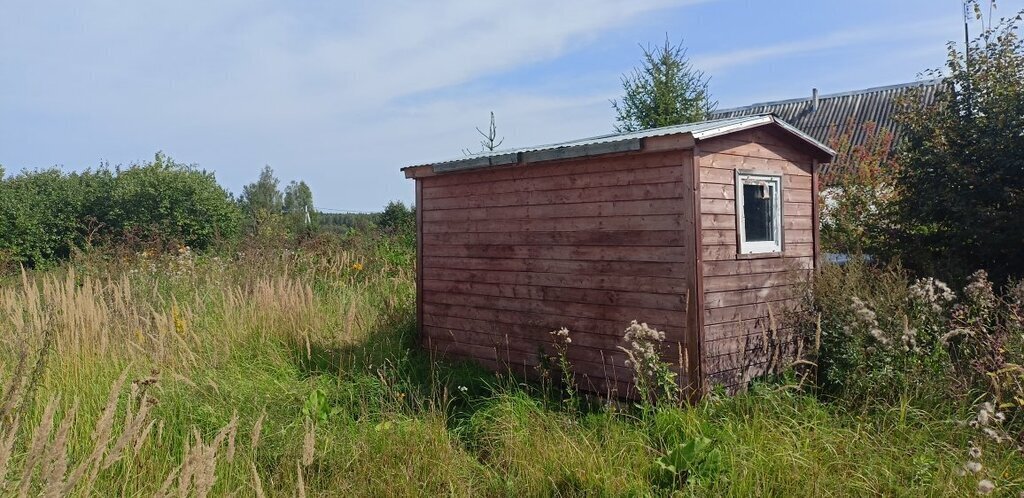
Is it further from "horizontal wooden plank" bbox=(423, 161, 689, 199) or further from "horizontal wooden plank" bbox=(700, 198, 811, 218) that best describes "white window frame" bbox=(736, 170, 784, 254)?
"horizontal wooden plank" bbox=(423, 161, 689, 199)

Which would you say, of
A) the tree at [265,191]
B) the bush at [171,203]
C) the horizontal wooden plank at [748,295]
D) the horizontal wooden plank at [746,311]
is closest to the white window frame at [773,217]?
the horizontal wooden plank at [748,295]

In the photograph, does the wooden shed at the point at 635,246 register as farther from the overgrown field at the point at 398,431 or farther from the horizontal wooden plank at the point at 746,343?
the overgrown field at the point at 398,431

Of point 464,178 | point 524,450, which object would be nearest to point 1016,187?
point 464,178

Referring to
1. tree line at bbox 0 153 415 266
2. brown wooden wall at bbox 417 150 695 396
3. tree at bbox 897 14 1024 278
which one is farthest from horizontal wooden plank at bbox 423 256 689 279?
tree line at bbox 0 153 415 266

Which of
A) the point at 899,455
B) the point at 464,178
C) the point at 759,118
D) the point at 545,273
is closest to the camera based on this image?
the point at 899,455

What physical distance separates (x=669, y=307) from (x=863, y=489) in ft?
6.92

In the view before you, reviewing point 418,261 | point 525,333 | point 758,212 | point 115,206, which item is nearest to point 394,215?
point 115,206

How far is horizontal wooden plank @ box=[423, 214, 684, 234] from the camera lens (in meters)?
5.95

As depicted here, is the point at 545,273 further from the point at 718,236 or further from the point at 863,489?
the point at 863,489

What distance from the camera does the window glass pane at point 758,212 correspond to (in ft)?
21.1

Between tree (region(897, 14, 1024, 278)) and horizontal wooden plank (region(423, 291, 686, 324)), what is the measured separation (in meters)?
3.80

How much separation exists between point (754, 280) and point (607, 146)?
66.8 inches

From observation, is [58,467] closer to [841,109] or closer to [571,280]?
[571,280]

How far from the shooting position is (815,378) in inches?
230
